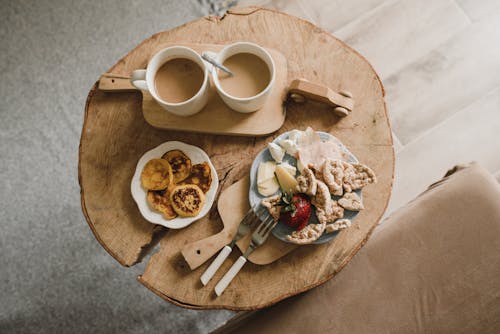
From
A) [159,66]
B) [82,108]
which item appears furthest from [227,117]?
[82,108]

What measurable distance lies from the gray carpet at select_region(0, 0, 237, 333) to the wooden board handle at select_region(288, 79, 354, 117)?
1.11 metres

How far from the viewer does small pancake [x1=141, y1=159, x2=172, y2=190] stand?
1.14 meters

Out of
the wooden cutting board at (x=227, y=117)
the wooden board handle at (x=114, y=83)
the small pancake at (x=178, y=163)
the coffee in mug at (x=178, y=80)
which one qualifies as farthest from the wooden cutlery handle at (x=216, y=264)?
the wooden board handle at (x=114, y=83)

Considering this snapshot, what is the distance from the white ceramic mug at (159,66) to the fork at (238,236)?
1.15ft

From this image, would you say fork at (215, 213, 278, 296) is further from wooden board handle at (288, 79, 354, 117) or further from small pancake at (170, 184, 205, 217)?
wooden board handle at (288, 79, 354, 117)

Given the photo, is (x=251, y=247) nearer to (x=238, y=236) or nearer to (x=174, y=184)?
(x=238, y=236)

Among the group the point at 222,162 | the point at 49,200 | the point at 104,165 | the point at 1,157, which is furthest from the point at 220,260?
the point at 1,157

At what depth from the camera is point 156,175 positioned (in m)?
1.15

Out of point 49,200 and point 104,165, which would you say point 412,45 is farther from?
point 49,200

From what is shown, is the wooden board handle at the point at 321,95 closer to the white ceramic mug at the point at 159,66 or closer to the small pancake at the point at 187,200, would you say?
the white ceramic mug at the point at 159,66

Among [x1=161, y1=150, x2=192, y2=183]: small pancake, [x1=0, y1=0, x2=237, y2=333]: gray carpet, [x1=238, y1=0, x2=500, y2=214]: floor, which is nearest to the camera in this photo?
[x1=161, y1=150, x2=192, y2=183]: small pancake

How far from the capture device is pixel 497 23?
6.68ft

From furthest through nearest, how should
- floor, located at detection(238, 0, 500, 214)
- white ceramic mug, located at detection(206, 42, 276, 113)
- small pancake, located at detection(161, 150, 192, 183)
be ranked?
floor, located at detection(238, 0, 500, 214)
small pancake, located at detection(161, 150, 192, 183)
white ceramic mug, located at detection(206, 42, 276, 113)

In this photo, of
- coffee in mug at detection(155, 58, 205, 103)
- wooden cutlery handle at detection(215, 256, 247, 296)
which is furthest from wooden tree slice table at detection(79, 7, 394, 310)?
coffee in mug at detection(155, 58, 205, 103)
